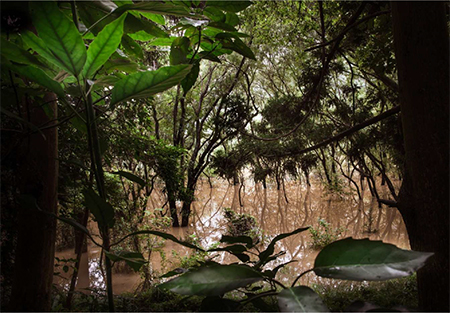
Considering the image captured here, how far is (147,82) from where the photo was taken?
50 cm

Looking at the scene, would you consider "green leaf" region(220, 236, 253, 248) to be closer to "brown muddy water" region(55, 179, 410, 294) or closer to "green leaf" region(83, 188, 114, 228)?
"green leaf" region(83, 188, 114, 228)

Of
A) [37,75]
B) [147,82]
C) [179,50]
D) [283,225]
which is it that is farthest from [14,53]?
[283,225]

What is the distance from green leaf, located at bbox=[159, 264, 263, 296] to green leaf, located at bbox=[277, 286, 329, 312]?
45mm

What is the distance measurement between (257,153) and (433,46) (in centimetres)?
683

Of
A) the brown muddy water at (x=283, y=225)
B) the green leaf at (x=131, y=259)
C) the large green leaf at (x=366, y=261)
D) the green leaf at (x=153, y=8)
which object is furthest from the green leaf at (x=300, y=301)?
the brown muddy water at (x=283, y=225)

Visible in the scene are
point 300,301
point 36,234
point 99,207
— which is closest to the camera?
point 300,301

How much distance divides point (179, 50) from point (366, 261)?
561 mm

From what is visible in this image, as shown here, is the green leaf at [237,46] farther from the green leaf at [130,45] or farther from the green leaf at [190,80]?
the green leaf at [130,45]

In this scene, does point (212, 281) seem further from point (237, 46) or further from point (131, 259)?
point (237, 46)

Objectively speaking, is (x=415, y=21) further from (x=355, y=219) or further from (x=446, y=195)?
(x=355, y=219)

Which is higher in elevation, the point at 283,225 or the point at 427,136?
the point at 283,225

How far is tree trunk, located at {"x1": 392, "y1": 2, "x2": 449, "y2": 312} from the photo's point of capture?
65 centimetres

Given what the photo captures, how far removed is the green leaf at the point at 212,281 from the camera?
15.3 inches

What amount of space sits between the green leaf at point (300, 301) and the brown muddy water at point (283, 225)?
3753mm
